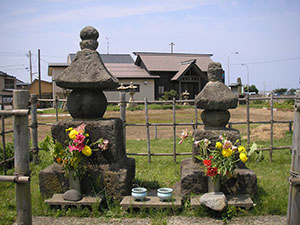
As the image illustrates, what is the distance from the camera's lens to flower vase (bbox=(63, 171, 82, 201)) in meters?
4.43

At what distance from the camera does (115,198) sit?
4.66 metres

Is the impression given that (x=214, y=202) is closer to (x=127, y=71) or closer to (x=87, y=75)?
(x=87, y=75)

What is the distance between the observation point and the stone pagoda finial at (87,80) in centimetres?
470

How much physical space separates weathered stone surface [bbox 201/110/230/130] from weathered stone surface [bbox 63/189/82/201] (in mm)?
2330

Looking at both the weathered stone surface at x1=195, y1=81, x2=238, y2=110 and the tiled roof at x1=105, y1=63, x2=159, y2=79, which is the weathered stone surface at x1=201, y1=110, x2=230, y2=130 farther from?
the tiled roof at x1=105, y1=63, x2=159, y2=79

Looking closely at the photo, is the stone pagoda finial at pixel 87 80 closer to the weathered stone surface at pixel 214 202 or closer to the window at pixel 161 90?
the weathered stone surface at pixel 214 202

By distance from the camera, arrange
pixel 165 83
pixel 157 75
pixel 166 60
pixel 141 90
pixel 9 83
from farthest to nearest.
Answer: pixel 9 83 < pixel 166 60 < pixel 165 83 < pixel 157 75 < pixel 141 90

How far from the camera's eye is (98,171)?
187 inches

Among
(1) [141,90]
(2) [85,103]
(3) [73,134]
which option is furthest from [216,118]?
(1) [141,90]

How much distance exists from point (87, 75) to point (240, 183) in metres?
2.90

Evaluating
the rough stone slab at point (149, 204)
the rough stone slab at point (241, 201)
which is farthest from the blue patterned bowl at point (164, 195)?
the rough stone slab at point (241, 201)

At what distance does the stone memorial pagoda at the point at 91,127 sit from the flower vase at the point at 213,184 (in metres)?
1.28

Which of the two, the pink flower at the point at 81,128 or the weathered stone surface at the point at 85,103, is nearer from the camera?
the pink flower at the point at 81,128

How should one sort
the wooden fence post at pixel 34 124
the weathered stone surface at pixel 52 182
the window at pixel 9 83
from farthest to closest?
the window at pixel 9 83
the wooden fence post at pixel 34 124
the weathered stone surface at pixel 52 182
